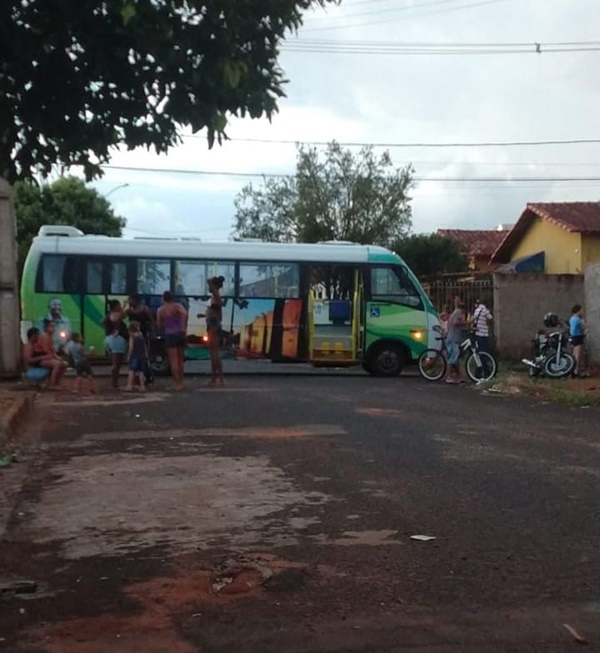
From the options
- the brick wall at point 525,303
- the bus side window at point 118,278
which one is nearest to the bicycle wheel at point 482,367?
the brick wall at point 525,303

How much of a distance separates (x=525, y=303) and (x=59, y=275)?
11341 millimetres

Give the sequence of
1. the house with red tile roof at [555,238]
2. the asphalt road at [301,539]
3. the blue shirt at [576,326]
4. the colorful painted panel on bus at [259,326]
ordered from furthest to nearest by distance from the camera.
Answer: the house with red tile roof at [555,238] < the colorful painted panel on bus at [259,326] < the blue shirt at [576,326] < the asphalt road at [301,539]

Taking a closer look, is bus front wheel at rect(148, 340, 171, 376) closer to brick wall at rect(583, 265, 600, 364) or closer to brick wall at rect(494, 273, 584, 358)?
brick wall at rect(494, 273, 584, 358)

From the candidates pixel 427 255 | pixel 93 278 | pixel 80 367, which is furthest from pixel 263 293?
pixel 427 255

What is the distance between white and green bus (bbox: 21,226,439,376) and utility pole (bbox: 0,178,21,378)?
419cm

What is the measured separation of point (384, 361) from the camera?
2467 cm

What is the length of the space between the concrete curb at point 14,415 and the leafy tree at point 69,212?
28.3 meters

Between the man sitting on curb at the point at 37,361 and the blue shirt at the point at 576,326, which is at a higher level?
the blue shirt at the point at 576,326

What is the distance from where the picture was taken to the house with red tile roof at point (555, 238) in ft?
125

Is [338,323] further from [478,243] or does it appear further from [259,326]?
[478,243]

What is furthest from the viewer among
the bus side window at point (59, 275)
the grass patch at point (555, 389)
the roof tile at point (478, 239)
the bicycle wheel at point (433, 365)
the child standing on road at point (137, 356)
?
the roof tile at point (478, 239)

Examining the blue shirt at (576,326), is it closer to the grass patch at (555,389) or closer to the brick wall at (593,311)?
the brick wall at (593,311)

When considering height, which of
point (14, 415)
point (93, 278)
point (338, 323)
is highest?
point (93, 278)

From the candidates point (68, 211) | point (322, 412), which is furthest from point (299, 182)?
point (322, 412)
